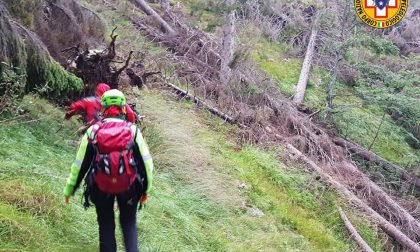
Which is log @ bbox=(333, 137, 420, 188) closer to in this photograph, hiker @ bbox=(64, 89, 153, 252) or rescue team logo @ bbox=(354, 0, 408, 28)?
rescue team logo @ bbox=(354, 0, 408, 28)

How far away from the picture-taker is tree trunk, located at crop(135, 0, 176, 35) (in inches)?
587

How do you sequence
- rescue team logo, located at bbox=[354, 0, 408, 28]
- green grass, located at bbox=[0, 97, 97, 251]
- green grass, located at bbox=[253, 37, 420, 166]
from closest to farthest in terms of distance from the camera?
1. green grass, located at bbox=[0, 97, 97, 251]
2. green grass, located at bbox=[253, 37, 420, 166]
3. rescue team logo, located at bbox=[354, 0, 408, 28]

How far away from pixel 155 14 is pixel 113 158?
484 inches

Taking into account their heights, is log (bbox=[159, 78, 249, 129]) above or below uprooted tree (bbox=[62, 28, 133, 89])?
below

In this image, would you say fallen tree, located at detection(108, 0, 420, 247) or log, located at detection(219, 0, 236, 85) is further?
log, located at detection(219, 0, 236, 85)

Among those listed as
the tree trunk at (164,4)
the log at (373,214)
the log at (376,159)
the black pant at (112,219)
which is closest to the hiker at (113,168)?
the black pant at (112,219)

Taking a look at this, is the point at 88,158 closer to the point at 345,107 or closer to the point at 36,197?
the point at 36,197

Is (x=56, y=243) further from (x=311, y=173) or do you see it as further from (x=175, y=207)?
(x=311, y=173)

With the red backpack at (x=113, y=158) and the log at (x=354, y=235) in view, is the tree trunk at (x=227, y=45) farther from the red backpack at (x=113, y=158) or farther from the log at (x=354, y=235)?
the red backpack at (x=113, y=158)

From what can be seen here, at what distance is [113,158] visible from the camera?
382 centimetres

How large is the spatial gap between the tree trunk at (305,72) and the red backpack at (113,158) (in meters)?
10.9

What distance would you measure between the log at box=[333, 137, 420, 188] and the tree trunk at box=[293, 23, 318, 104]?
7.40 ft

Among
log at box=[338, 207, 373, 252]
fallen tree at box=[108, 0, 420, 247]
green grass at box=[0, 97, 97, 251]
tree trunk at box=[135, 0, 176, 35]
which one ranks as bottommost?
log at box=[338, 207, 373, 252]

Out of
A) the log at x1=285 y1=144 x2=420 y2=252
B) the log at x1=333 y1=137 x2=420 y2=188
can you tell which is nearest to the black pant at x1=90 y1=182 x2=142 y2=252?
the log at x1=285 y1=144 x2=420 y2=252
